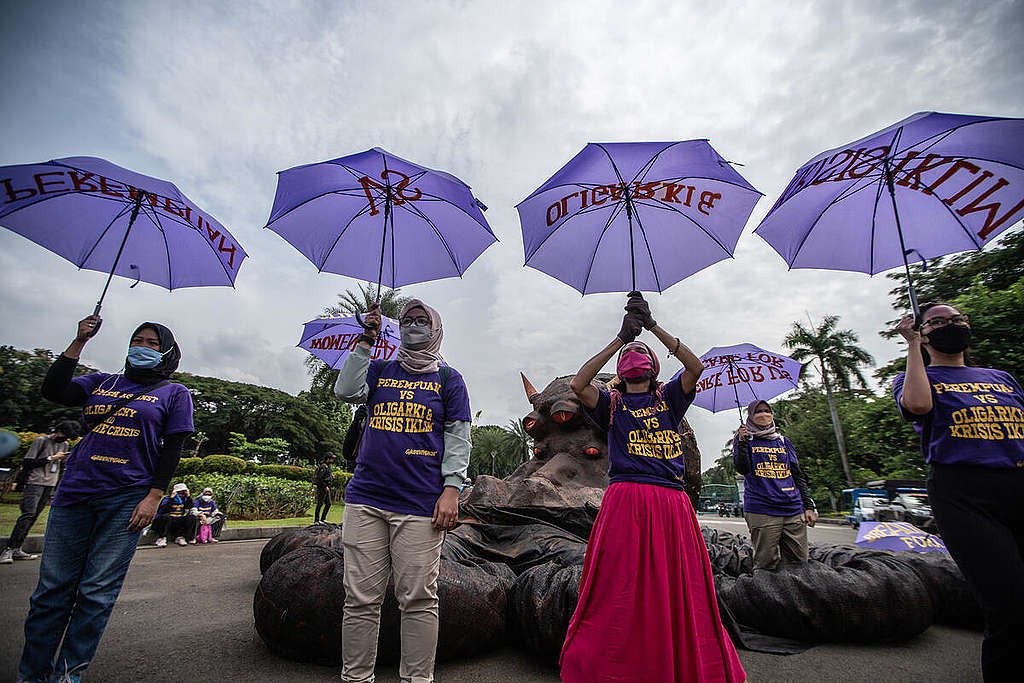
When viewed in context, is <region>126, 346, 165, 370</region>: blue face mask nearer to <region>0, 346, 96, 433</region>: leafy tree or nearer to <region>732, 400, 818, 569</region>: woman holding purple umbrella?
<region>732, 400, 818, 569</region>: woman holding purple umbrella

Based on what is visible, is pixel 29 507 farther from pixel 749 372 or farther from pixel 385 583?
pixel 749 372

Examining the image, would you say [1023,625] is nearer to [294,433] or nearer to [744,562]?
[744,562]

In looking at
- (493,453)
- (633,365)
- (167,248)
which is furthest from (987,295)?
(493,453)

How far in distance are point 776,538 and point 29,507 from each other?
849cm

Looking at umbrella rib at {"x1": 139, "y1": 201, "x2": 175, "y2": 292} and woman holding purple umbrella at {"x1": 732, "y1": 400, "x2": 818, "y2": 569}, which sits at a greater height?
umbrella rib at {"x1": 139, "y1": 201, "x2": 175, "y2": 292}

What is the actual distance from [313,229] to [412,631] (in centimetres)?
310

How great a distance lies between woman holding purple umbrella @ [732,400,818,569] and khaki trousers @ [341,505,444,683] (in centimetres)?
346

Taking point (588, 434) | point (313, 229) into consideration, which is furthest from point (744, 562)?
point (313, 229)

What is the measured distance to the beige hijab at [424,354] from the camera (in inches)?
113

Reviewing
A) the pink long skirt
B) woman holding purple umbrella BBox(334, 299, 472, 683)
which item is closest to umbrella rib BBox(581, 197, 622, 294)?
woman holding purple umbrella BBox(334, 299, 472, 683)

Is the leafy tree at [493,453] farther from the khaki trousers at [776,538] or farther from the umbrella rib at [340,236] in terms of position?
the umbrella rib at [340,236]

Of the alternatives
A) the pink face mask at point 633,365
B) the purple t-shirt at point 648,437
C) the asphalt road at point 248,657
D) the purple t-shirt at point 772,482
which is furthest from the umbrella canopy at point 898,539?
the pink face mask at point 633,365

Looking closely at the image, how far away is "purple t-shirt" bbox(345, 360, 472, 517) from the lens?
2512mm

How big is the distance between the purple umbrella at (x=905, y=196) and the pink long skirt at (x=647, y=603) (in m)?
1.80
